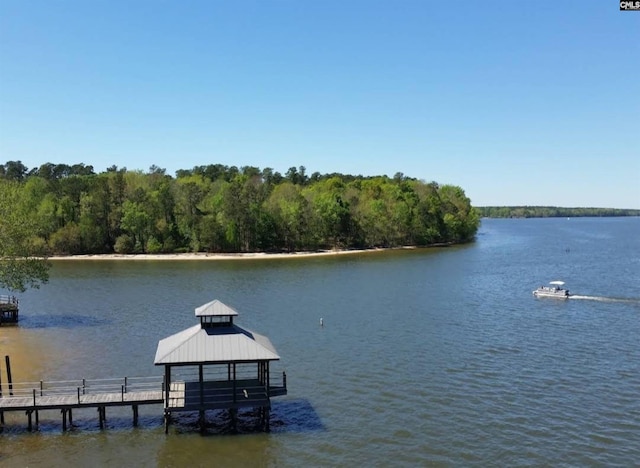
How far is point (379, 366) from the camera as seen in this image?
39125mm

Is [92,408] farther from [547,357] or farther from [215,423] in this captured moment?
[547,357]

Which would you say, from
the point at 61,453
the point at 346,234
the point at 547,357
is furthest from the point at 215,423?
the point at 346,234

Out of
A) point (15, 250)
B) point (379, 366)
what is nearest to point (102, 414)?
point (379, 366)

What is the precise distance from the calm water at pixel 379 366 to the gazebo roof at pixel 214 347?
4212 millimetres

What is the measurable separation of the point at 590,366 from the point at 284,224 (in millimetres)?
101291

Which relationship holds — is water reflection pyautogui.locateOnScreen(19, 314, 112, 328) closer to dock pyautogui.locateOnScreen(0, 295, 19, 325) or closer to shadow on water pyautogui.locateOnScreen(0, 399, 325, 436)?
dock pyautogui.locateOnScreen(0, 295, 19, 325)

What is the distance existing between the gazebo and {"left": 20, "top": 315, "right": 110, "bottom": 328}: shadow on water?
26170 mm

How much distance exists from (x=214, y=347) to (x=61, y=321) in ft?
108

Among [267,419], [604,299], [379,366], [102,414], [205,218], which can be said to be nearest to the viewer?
[267,419]

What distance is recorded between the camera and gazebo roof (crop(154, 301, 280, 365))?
28217mm

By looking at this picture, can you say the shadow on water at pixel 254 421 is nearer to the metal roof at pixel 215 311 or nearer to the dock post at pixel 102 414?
the dock post at pixel 102 414

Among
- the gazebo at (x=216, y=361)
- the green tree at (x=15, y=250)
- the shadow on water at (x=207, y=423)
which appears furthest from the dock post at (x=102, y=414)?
the green tree at (x=15, y=250)

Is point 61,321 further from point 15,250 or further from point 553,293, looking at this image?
point 553,293

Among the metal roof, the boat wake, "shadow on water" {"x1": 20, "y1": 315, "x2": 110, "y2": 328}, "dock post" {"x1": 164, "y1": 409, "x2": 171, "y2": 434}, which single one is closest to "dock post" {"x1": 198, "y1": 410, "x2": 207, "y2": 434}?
"dock post" {"x1": 164, "y1": 409, "x2": 171, "y2": 434}
